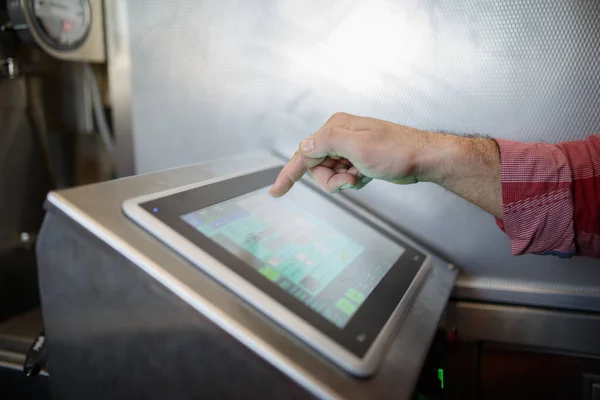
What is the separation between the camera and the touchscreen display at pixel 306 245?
683 millimetres

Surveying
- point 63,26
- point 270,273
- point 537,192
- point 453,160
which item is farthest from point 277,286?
point 63,26

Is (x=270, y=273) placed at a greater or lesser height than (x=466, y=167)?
lesser

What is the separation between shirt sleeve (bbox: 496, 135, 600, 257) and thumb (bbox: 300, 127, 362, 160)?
0.26m

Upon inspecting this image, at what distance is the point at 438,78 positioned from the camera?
100cm

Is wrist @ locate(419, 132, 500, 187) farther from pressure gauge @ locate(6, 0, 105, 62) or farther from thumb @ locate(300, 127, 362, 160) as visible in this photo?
pressure gauge @ locate(6, 0, 105, 62)

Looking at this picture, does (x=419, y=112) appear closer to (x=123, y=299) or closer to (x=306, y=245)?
(x=306, y=245)

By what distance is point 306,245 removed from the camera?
811 mm

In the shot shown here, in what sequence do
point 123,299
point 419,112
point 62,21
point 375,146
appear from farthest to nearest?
point 62,21
point 419,112
point 375,146
point 123,299

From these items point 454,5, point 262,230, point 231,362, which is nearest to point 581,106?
point 454,5

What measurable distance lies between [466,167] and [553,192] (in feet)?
0.52

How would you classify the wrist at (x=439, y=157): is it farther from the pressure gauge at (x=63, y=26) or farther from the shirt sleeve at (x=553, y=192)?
the pressure gauge at (x=63, y=26)

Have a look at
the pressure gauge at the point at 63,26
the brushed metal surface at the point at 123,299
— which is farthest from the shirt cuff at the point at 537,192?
the pressure gauge at the point at 63,26

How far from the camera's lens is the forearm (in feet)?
2.46

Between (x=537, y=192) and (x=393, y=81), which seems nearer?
(x=537, y=192)
